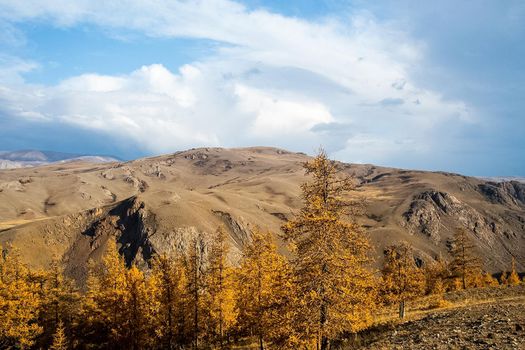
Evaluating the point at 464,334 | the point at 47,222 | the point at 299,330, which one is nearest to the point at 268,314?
the point at 299,330

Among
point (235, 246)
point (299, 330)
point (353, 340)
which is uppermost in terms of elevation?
point (299, 330)

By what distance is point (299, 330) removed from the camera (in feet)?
62.4

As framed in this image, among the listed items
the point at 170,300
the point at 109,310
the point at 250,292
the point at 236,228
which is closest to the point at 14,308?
the point at 109,310

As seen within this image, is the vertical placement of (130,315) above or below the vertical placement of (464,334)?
below

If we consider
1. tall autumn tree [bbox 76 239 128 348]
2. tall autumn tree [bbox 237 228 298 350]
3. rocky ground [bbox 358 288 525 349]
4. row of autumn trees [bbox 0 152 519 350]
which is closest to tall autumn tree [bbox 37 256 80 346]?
row of autumn trees [bbox 0 152 519 350]

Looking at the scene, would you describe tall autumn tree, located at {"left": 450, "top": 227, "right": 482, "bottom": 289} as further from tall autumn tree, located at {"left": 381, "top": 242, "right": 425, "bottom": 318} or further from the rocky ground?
the rocky ground

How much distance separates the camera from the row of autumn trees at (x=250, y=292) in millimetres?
19688

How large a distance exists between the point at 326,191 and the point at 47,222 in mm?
128068

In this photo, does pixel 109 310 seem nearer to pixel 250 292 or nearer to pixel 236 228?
pixel 250 292

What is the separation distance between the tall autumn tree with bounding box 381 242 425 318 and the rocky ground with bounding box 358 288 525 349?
17552mm

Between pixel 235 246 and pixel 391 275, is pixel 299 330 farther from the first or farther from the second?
pixel 235 246

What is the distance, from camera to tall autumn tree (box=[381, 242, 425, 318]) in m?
41.4

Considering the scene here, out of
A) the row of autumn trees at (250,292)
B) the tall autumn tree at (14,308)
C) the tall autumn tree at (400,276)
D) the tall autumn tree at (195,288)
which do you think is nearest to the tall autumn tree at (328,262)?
the row of autumn trees at (250,292)

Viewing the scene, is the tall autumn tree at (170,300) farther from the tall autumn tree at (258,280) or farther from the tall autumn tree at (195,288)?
the tall autumn tree at (258,280)
